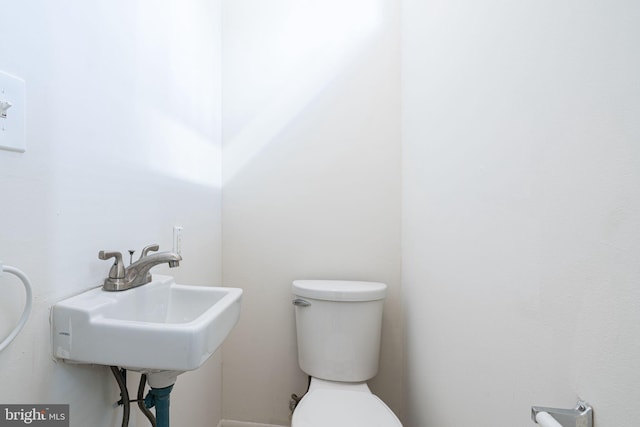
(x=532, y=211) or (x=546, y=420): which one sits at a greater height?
(x=532, y=211)

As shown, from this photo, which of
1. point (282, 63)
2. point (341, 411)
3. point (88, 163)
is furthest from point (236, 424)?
point (282, 63)

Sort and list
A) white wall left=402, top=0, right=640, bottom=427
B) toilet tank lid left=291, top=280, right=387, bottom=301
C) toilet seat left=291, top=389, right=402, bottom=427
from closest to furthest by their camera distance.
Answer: white wall left=402, top=0, right=640, bottom=427, toilet seat left=291, top=389, right=402, bottom=427, toilet tank lid left=291, top=280, right=387, bottom=301

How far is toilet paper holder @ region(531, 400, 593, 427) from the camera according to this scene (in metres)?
0.39

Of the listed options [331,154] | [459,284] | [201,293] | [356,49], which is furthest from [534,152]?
[356,49]

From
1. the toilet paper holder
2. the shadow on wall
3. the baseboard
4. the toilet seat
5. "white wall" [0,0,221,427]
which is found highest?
the shadow on wall

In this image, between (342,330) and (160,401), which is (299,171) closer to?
(342,330)

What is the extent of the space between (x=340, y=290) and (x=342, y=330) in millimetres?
176

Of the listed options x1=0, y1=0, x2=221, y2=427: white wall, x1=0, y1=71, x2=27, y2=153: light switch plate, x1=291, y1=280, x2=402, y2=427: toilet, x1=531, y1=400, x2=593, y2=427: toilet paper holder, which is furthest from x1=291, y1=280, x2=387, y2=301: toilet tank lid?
x1=0, y1=71, x2=27, y2=153: light switch plate

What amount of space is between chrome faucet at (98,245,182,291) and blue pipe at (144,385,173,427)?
1.01 feet

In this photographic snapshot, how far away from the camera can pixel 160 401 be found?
2.72ft

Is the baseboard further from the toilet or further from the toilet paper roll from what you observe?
the toilet paper roll

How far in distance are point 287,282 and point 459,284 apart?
2.96 feet

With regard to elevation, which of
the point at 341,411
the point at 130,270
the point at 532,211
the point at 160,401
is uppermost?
the point at 532,211

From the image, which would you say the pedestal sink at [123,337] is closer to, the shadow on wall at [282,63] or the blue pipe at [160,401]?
the blue pipe at [160,401]
